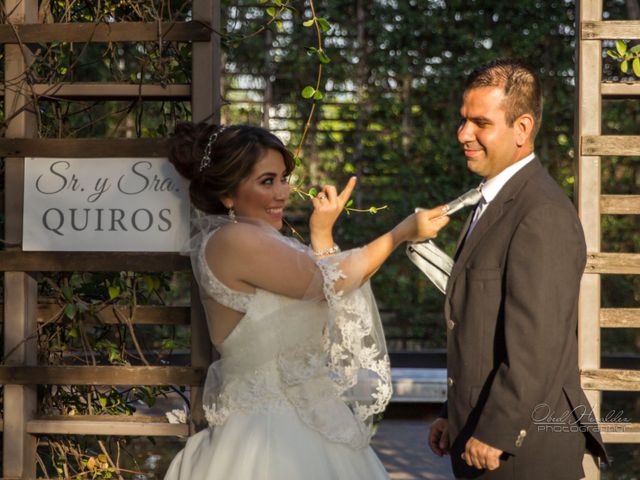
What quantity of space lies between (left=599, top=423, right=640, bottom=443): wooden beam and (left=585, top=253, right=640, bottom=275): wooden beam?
566 mm

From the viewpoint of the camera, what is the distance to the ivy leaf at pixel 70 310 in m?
3.60

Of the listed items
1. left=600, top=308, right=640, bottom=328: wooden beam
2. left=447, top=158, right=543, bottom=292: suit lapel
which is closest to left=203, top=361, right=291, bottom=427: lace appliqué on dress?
left=447, top=158, right=543, bottom=292: suit lapel

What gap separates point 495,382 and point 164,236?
4.84 feet

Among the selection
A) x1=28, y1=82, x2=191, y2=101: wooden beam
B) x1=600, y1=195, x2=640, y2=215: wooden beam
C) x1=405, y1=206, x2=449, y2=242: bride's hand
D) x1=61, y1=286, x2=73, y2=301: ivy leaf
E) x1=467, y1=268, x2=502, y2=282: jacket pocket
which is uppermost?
x1=28, y1=82, x2=191, y2=101: wooden beam

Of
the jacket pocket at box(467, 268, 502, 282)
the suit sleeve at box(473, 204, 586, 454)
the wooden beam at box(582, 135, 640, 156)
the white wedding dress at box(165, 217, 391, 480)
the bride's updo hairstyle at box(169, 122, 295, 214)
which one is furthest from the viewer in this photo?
the wooden beam at box(582, 135, 640, 156)

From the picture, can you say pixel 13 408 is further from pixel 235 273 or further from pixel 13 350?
pixel 235 273

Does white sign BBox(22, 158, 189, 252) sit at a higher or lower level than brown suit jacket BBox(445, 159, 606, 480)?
higher

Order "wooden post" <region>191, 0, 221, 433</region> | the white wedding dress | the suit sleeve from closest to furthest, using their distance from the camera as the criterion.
Answer: the suit sleeve, the white wedding dress, "wooden post" <region>191, 0, 221, 433</region>

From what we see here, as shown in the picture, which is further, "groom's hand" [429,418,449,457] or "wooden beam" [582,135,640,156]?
"wooden beam" [582,135,640,156]

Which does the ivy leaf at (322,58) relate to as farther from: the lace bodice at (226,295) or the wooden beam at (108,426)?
the wooden beam at (108,426)

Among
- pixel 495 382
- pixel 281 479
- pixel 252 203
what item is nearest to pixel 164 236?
pixel 252 203

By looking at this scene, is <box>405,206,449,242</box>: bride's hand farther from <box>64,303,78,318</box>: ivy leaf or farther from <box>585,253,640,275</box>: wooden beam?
<box>64,303,78,318</box>: ivy leaf

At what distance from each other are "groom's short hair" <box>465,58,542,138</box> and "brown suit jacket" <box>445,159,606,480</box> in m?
0.14

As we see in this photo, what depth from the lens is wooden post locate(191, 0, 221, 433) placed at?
3.42m
